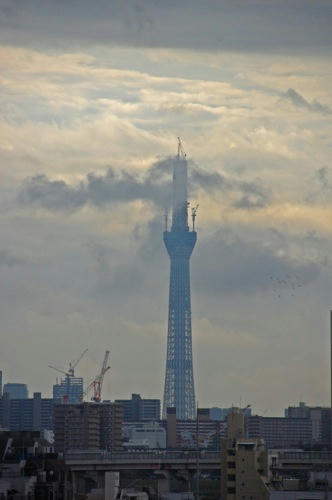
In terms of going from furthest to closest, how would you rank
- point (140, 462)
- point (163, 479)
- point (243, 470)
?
point (140, 462) < point (163, 479) < point (243, 470)

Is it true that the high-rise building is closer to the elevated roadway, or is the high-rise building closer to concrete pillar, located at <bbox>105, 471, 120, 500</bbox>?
concrete pillar, located at <bbox>105, 471, 120, 500</bbox>

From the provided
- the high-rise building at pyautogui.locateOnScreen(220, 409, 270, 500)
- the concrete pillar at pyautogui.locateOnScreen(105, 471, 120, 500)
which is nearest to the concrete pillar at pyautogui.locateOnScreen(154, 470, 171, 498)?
the high-rise building at pyautogui.locateOnScreen(220, 409, 270, 500)

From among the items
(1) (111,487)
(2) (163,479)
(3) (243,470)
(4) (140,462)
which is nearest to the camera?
(1) (111,487)

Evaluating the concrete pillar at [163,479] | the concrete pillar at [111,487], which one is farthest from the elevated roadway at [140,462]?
the concrete pillar at [111,487]

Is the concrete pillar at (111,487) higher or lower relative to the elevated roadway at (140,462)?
lower

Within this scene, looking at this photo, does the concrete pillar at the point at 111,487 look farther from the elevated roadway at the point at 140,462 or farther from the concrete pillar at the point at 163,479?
the concrete pillar at the point at 163,479

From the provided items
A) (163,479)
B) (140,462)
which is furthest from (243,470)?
(140,462)

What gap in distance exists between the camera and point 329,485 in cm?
10450

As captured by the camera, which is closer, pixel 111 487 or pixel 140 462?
pixel 111 487

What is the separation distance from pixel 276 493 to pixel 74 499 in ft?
35.3

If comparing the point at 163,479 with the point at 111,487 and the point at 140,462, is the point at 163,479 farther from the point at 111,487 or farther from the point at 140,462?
the point at 111,487

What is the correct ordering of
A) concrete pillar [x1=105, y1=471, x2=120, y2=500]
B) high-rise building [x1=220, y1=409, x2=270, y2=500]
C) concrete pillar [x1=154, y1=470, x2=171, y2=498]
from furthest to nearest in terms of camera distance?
concrete pillar [x1=154, y1=470, x2=171, y2=498] → high-rise building [x1=220, y1=409, x2=270, y2=500] → concrete pillar [x1=105, y1=471, x2=120, y2=500]

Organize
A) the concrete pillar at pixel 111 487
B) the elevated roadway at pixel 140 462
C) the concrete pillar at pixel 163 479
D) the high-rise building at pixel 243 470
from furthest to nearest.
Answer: the concrete pillar at pixel 163 479
the elevated roadway at pixel 140 462
the high-rise building at pixel 243 470
the concrete pillar at pixel 111 487

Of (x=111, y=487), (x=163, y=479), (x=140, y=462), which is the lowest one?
(x=111, y=487)
